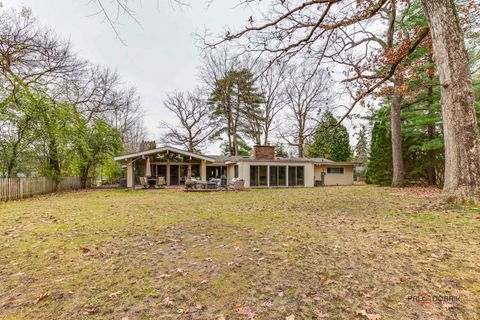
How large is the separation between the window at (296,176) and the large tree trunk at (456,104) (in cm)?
1452

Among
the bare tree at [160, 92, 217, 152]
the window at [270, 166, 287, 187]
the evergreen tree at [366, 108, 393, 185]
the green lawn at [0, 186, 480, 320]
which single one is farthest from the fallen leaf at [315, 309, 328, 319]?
the bare tree at [160, 92, 217, 152]

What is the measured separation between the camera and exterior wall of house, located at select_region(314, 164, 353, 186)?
2277 cm

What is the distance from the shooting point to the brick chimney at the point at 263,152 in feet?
64.7

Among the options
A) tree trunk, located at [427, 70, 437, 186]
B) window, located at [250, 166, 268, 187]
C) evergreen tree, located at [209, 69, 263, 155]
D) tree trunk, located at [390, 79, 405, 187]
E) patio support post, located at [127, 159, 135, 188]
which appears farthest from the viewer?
evergreen tree, located at [209, 69, 263, 155]

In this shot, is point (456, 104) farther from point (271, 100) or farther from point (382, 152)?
point (271, 100)

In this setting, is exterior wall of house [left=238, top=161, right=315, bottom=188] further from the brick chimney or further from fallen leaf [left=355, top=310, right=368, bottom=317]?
fallen leaf [left=355, top=310, right=368, bottom=317]

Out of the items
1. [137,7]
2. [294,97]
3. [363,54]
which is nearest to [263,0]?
[137,7]

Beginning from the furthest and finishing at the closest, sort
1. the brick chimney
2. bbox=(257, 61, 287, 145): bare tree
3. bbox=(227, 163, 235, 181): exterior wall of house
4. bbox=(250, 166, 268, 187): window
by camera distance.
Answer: bbox=(257, 61, 287, 145): bare tree
bbox=(227, 163, 235, 181): exterior wall of house
the brick chimney
bbox=(250, 166, 268, 187): window

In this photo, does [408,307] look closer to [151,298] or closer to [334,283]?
[334,283]

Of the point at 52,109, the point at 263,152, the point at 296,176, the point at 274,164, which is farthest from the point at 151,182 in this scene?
the point at 296,176

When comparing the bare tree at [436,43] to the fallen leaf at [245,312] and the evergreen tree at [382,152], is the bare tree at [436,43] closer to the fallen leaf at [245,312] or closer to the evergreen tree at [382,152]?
the fallen leaf at [245,312]

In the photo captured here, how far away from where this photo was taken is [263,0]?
6062 mm

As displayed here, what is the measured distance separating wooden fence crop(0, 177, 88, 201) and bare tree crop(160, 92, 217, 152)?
13231 millimetres

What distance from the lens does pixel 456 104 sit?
5.47 meters
